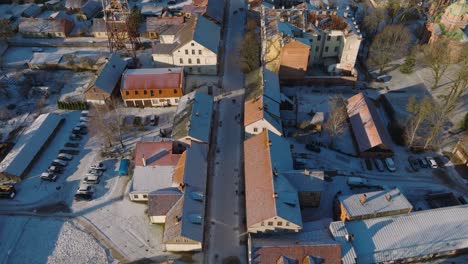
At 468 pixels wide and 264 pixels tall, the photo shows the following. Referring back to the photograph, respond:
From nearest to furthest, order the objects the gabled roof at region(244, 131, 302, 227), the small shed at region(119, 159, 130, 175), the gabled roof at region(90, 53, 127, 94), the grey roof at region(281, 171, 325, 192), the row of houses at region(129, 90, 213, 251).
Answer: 1. the gabled roof at region(244, 131, 302, 227)
2. the row of houses at region(129, 90, 213, 251)
3. the grey roof at region(281, 171, 325, 192)
4. the small shed at region(119, 159, 130, 175)
5. the gabled roof at region(90, 53, 127, 94)

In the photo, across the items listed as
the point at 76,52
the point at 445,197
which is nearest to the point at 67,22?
the point at 76,52

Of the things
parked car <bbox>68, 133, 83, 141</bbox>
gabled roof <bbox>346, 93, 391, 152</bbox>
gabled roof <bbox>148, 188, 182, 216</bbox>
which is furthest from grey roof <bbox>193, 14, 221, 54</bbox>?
gabled roof <bbox>148, 188, 182, 216</bbox>

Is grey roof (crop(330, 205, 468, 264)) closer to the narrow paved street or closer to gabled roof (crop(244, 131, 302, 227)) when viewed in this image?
gabled roof (crop(244, 131, 302, 227))

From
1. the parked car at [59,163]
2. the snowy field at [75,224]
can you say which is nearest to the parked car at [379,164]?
the snowy field at [75,224]

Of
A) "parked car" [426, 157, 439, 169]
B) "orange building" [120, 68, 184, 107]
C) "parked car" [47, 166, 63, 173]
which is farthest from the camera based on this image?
"orange building" [120, 68, 184, 107]

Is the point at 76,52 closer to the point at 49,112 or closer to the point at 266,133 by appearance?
the point at 49,112

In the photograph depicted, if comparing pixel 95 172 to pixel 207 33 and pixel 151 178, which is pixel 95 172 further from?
pixel 207 33

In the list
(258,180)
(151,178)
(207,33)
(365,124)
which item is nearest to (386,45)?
(365,124)
